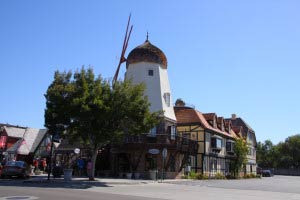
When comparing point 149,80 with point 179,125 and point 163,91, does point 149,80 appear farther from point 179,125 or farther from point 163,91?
point 179,125

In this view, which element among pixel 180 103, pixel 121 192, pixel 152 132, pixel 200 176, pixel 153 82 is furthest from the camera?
pixel 180 103

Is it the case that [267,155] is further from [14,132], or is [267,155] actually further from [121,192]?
[121,192]

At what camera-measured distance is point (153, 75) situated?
43.0 metres

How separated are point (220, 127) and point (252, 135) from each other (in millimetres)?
22302

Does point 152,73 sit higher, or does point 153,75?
point 152,73

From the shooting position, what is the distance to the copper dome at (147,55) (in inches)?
1692

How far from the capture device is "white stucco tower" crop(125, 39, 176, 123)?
4247cm

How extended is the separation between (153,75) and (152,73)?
0.25 m

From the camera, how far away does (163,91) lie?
43.4 m

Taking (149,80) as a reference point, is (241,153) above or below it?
below

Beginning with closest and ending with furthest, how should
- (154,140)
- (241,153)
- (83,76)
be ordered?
(83,76), (154,140), (241,153)

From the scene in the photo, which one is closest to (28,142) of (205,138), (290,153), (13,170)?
(205,138)

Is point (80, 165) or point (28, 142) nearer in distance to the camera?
point (80, 165)

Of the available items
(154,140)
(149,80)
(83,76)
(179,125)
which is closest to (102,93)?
(83,76)
